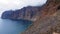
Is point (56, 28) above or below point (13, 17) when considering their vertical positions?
above

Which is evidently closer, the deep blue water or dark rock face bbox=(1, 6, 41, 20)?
the deep blue water

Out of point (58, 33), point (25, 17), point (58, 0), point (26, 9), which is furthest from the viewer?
point (26, 9)

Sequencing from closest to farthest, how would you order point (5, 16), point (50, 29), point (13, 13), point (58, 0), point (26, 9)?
point (50, 29)
point (58, 0)
point (26, 9)
point (13, 13)
point (5, 16)

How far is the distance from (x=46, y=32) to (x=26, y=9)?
324 feet

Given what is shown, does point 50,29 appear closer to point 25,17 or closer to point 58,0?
point 58,0

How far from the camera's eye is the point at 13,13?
114 metres

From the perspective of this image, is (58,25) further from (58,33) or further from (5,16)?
(5,16)

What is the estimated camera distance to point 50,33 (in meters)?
6.98

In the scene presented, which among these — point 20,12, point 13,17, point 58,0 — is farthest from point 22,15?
point 58,0

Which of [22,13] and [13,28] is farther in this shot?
[22,13]

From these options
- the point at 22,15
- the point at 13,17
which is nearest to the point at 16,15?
the point at 13,17

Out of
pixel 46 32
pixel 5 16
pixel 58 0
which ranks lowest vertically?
pixel 5 16

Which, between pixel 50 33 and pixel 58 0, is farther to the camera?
pixel 58 0

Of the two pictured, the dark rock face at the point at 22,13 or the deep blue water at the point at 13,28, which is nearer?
the deep blue water at the point at 13,28
